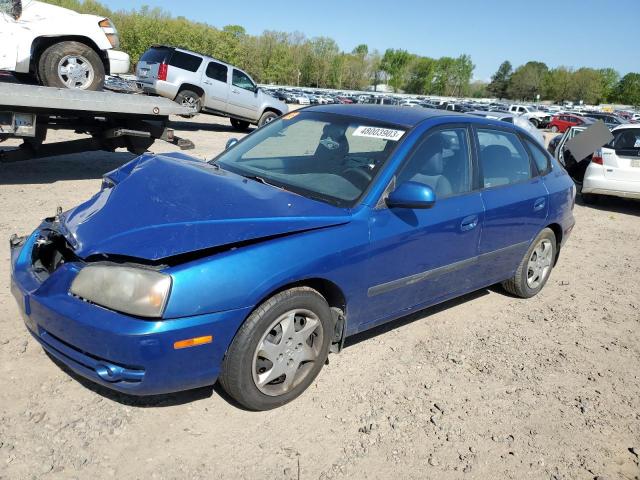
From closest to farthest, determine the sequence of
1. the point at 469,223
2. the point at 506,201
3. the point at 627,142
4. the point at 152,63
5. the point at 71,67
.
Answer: the point at 469,223
the point at 506,201
the point at 71,67
the point at 627,142
the point at 152,63

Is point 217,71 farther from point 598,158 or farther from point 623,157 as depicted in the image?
point 623,157

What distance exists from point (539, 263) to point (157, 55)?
13186mm

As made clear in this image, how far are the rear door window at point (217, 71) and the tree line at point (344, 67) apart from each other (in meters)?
70.7

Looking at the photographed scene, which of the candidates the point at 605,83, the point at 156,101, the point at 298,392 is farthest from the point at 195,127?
the point at 605,83

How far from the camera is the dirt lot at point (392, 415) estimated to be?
258cm

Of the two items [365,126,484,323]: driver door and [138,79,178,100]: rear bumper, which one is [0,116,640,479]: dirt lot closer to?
[365,126,484,323]: driver door

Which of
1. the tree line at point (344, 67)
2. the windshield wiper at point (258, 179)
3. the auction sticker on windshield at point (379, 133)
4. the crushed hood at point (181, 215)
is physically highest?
the tree line at point (344, 67)

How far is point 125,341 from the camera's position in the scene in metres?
2.38

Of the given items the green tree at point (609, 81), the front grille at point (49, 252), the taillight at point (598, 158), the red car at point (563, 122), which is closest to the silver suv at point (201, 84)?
the taillight at point (598, 158)

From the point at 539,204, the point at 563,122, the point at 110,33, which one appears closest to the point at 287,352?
the point at 539,204

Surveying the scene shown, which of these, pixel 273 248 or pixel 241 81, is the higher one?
pixel 241 81

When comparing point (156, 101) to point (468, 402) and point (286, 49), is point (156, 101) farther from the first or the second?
point (286, 49)

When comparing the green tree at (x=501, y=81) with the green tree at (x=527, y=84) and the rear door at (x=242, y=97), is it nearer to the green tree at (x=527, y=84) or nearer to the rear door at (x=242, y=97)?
the green tree at (x=527, y=84)

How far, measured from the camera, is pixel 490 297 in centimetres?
497
